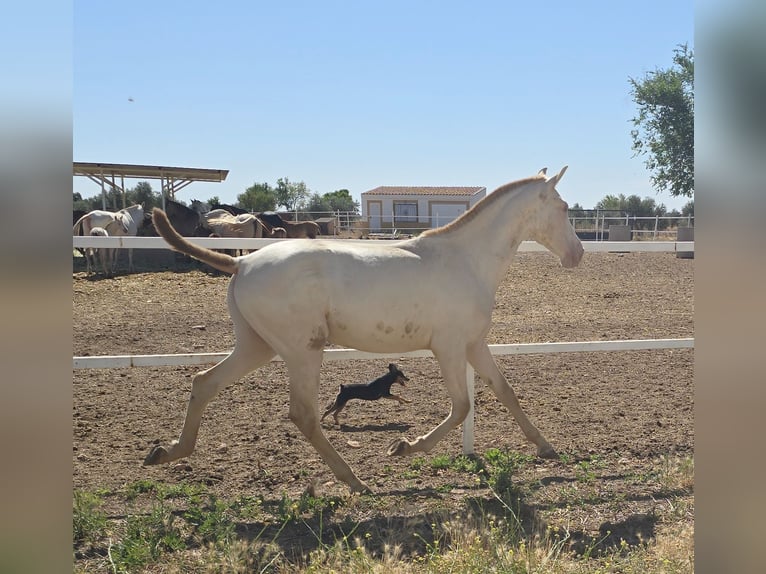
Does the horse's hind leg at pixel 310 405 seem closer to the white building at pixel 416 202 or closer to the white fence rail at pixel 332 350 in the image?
the white fence rail at pixel 332 350

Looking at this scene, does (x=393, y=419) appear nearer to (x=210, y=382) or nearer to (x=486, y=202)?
(x=210, y=382)

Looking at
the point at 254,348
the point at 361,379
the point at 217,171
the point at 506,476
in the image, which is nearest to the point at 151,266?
the point at 217,171

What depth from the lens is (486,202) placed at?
4.43 meters

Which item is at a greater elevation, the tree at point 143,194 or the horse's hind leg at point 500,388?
the tree at point 143,194

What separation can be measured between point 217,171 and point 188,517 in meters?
19.7

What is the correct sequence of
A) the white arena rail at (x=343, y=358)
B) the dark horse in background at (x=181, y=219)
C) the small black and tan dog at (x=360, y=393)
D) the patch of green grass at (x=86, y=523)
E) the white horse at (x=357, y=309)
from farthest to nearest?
the dark horse in background at (x=181, y=219) → the small black and tan dog at (x=360, y=393) → the white arena rail at (x=343, y=358) → the white horse at (x=357, y=309) → the patch of green grass at (x=86, y=523)

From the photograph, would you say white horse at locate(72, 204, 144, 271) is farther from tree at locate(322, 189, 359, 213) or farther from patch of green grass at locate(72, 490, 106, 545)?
tree at locate(322, 189, 359, 213)

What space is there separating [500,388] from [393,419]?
4.36 ft

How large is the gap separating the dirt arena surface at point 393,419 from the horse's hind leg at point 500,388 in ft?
0.45

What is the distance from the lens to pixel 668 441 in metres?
4.83

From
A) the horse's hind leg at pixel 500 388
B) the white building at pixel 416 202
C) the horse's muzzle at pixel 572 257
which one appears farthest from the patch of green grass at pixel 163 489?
the white building at pixel 416 202

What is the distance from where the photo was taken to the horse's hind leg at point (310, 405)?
3.70 metres

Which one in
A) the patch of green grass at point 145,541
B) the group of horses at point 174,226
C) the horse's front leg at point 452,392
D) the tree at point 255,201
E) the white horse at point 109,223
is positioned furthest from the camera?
the tree at point 255,201

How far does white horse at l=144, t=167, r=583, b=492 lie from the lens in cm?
369
